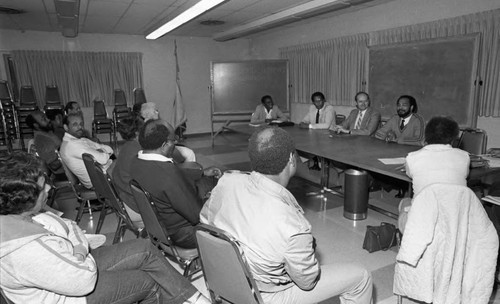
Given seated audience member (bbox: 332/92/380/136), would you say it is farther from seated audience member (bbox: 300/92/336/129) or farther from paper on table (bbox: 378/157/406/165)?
paper on table (bbox: 378/157/406/165)

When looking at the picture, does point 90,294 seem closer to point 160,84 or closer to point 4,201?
point 4,201

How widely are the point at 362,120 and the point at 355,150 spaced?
1.38 metres

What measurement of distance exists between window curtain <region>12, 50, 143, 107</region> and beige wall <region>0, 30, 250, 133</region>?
0.18m

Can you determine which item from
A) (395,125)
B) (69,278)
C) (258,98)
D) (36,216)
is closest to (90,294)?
(69,278)

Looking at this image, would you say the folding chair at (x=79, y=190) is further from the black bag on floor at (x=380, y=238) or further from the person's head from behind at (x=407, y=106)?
the person's head from behind at (x=407, y=106)

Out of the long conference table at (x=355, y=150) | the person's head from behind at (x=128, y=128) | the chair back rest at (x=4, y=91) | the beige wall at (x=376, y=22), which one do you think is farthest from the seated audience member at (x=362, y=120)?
the chair back rest at (x=4, y=91)

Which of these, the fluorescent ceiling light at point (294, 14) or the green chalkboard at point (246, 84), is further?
the green chalkboard at point (246, 84)

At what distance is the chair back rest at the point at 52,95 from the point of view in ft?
23.7

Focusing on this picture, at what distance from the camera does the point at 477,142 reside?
11.3 feet

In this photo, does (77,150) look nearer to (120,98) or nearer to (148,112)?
(148,112)

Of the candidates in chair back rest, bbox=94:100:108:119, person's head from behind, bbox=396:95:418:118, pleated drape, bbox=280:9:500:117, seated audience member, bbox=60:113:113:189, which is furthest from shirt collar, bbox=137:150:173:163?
chair back rest, bbox=94:100:108:119

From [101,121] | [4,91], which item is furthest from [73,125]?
[4,91]

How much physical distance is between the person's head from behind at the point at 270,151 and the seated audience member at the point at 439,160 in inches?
37.5

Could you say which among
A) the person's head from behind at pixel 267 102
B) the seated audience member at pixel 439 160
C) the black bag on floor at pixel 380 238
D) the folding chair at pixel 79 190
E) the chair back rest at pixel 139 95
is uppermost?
the chair back rest at pixel 139 95
